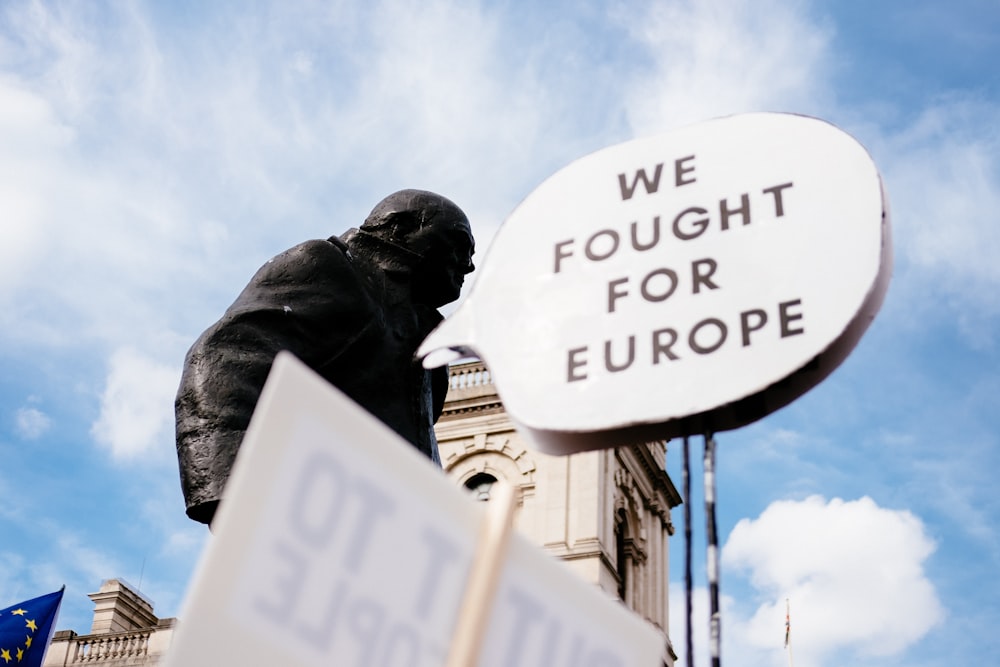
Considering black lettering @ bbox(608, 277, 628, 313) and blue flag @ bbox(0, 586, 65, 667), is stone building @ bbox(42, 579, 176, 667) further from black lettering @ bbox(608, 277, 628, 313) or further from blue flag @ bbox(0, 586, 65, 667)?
black lettering @ bbox(608, 277, 628, 313)

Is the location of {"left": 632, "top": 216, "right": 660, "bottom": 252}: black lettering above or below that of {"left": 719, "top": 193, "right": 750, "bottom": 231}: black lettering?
below

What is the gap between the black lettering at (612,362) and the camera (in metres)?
1.65

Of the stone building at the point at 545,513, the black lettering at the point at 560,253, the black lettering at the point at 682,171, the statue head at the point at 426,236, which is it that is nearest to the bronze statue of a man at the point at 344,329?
the statue head at the point at 426,236

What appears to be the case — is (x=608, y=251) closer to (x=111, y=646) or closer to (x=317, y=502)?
(x=317, y=502)

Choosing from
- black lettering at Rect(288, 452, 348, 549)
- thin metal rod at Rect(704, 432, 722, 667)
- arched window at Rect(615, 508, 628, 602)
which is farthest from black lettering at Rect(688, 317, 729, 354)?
arched window at Rect(615, 508, 628, 602)

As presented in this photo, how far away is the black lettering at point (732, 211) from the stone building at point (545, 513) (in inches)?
813

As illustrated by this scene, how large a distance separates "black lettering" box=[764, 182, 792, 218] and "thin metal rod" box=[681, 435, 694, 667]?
0.37 meters

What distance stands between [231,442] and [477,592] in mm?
1267

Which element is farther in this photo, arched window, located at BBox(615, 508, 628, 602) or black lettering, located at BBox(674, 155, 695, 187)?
arched window, located at BBox(615, 508, 628, 602)

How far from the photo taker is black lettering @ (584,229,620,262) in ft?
5.90

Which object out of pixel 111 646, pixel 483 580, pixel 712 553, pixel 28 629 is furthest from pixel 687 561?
pixel 111 646

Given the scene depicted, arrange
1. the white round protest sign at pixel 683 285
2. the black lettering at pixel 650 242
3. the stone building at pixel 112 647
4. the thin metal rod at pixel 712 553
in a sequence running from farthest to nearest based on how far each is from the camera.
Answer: the stone building at pixel 112 647, the black lettering at pixel 650 242, the white round protest sign at pixel 683 285, the thin metal rod at pixel 712 553

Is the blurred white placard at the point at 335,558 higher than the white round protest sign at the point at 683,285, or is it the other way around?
the white round protest sign at the point at 683,285

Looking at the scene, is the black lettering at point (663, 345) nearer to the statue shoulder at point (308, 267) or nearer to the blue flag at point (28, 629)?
the statue shoulder at point (308, 267)
